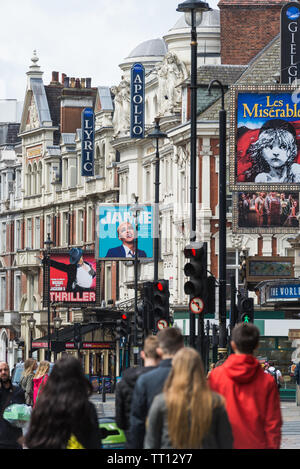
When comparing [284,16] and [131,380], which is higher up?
[284,16]

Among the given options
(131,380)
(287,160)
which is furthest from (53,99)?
(131,380)

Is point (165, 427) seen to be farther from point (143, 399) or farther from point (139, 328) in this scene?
point (139, 328)

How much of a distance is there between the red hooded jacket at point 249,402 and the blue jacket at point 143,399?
42cm

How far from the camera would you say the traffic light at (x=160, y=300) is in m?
28.6

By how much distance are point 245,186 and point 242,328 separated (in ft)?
65.5

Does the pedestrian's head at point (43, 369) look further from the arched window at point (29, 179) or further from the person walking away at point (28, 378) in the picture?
the arched window at point (29, 179)

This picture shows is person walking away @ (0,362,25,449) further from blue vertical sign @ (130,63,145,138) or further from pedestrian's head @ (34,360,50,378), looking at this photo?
blue vertical sign @ (130,63,145,138)

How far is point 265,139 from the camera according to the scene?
1198 inches

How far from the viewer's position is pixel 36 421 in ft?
32.5

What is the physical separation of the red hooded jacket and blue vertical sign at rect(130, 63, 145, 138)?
52861 millimetres

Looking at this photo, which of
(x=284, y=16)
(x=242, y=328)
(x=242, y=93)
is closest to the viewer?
(x=242, y=328)

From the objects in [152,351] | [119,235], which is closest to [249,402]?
[152,351]

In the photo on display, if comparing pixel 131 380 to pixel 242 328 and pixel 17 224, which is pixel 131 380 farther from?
pixel 17 224

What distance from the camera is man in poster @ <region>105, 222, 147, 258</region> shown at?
59.7 m
